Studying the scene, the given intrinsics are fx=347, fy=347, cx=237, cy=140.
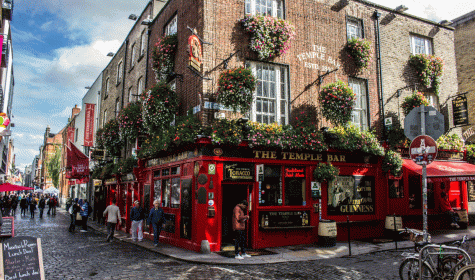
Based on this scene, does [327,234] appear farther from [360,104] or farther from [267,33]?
[267,33]

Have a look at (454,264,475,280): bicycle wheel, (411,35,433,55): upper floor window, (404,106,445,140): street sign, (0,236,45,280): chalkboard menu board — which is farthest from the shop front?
(454,264,475,280): bicycle wheel

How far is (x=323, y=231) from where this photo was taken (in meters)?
12.1

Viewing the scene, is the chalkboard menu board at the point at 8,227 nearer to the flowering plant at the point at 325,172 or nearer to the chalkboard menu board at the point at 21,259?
the chalkboard menu board at the point at 21,259

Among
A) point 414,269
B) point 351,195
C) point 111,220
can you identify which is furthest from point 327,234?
point 111,220

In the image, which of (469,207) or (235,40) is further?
(469,207)

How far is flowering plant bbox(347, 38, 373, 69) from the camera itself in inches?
577

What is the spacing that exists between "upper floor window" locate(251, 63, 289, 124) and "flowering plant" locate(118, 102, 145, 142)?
5.96 m

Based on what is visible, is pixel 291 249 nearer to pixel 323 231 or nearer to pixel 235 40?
pixel 323 231

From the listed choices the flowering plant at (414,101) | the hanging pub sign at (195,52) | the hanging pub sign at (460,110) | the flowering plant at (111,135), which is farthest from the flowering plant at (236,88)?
the hanging pub sign at (460,110)

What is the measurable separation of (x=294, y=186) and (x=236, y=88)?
441cm

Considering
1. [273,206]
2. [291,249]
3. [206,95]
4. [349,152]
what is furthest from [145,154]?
[349,152]

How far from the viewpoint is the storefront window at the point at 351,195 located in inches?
532

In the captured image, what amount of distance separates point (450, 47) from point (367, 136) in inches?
344

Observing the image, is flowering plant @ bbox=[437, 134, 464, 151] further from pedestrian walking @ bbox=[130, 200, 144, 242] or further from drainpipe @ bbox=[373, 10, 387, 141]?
pedestrian walking @ bbox=[130, 200, 144, 242]
